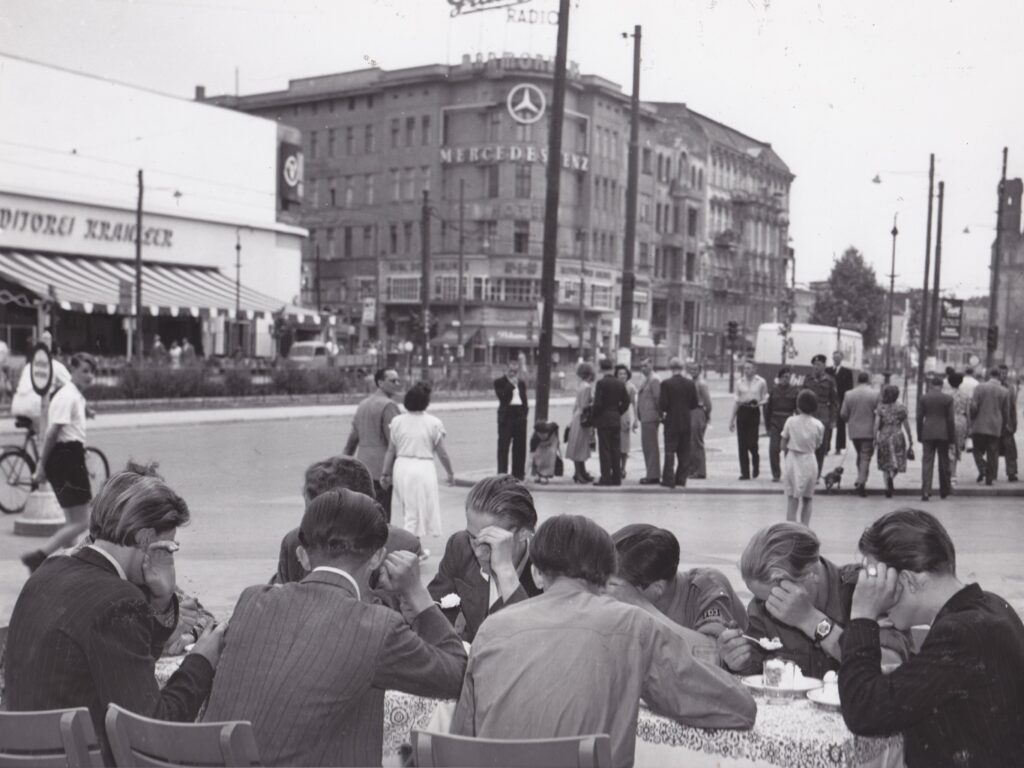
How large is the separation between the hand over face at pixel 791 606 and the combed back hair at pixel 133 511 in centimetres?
188

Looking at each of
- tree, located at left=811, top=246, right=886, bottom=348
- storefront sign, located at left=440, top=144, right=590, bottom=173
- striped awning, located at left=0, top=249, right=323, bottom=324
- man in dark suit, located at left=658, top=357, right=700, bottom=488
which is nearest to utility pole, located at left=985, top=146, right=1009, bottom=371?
man in dark suit, located at left=658, top=357, right=700, bottom=488

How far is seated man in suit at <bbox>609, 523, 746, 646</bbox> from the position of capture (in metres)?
4.43

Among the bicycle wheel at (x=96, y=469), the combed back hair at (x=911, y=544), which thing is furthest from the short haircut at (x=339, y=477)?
the bicycle wheel at (x=96, y=469)

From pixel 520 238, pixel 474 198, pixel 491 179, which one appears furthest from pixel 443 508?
pixel 491 179

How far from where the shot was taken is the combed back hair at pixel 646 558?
4.43 m

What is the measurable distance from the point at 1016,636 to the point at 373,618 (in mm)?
1724

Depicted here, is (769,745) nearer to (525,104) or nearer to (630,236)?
(630,236)

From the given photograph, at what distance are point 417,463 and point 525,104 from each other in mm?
48390

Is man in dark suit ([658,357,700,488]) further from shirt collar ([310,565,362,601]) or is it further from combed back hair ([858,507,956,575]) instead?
shirt collar ([310,565,362,601])

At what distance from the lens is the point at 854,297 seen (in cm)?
8825

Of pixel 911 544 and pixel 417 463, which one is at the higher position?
pixel 911 544

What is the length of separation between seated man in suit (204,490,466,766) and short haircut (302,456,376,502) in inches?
73.8

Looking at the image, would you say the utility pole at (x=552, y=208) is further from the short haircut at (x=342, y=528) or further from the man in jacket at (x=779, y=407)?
the short haircut at (x=342, y=528)

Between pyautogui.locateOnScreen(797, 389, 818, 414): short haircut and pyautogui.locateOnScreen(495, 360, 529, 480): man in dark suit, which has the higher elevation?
pyautogui.locateOnScreen(797, 389, 818, 414): short haircut
